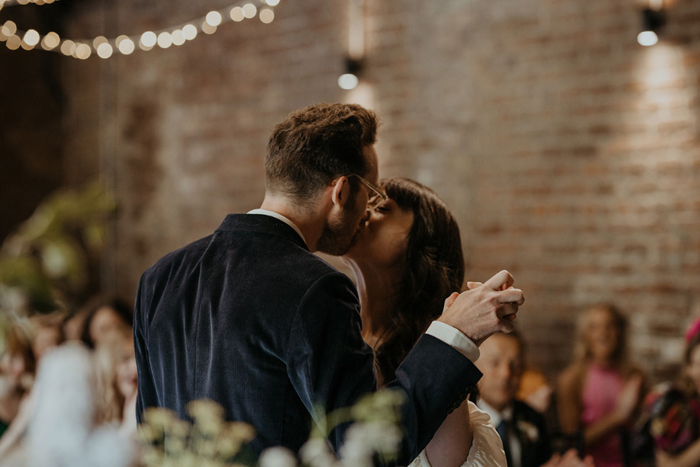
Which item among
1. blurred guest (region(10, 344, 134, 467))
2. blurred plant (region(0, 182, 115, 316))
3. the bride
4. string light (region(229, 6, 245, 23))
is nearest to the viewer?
blurred plant (region(0, 182, 115, 316))

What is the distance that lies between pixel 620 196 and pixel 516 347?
1.02 meters

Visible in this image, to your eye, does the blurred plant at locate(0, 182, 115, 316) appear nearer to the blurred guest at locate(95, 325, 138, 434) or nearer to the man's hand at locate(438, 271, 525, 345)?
the man's hand at locate(438, 271, 525, 345)

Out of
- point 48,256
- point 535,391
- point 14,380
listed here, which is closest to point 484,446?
point 48,256

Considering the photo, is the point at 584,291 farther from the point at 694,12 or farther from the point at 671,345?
the point at 694,12

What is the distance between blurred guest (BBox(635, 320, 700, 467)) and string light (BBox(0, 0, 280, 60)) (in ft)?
11.1

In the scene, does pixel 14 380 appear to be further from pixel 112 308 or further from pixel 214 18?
pixel 214 18

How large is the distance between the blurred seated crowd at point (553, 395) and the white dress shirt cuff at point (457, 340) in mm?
1065

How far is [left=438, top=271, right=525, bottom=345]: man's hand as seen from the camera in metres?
1.11

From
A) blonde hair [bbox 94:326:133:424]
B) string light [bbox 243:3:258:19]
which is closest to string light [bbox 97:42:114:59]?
string light [bbox 243:3:258:19]

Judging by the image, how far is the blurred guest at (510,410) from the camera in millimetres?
2475

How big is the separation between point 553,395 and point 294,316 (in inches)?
84.5

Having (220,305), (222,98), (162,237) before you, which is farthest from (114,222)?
(220,305)

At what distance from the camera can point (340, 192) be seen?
53.9 inches

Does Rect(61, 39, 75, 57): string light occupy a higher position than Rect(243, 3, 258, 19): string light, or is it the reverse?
Rect(243, 3, 258, 19): string light
